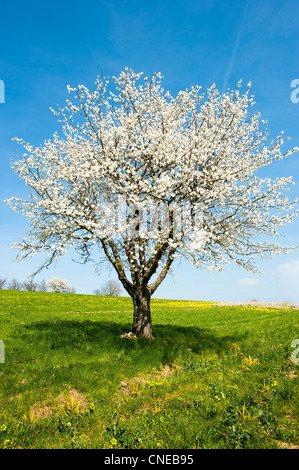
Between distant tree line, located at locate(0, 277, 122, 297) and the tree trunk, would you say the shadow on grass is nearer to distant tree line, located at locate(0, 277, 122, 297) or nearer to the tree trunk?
the tree trunk

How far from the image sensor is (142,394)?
303 inches

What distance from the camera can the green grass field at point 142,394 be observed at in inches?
218

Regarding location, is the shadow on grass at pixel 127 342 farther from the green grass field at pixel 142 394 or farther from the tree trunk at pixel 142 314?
the tree trunk at pixel 142 314

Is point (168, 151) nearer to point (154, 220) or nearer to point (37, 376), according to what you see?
point (154, 220)

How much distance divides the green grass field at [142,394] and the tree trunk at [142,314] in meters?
0.88

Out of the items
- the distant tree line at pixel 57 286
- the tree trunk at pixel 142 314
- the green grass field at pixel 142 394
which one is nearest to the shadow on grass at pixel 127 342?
the green grass field at pixel 142 394

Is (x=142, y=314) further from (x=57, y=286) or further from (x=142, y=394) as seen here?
(x=57, y=286)

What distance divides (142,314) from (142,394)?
5.41 metres

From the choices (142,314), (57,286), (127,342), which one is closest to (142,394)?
(127,342)

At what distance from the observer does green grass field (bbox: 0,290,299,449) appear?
5.54 meters

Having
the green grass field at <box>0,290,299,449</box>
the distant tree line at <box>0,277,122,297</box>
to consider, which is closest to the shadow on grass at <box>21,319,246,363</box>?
the green grass field at <box>0,290,299,449</box>

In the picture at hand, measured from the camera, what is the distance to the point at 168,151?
11914 mm

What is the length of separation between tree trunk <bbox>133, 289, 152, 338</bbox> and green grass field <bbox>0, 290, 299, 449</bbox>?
34.5 inches
